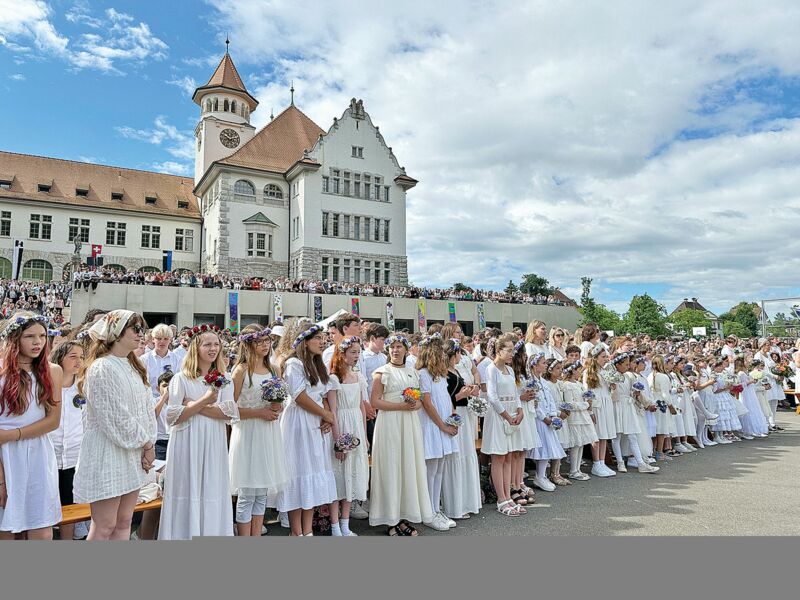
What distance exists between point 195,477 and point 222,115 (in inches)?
2022

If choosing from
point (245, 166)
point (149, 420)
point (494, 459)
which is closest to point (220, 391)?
point (149, 420)

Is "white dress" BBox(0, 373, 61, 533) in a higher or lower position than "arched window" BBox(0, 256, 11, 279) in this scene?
lower

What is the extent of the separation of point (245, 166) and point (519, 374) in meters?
38.4

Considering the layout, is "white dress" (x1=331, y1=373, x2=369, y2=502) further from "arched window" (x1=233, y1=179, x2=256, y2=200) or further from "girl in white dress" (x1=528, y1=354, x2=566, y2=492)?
"arched window" (x1=233, y1=179, x2=256, y2=200)

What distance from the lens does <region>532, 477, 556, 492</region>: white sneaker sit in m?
7.77

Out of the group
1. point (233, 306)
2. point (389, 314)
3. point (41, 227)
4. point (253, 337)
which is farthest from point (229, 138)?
point (253, 337)

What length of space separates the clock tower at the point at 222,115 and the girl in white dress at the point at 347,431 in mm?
47284

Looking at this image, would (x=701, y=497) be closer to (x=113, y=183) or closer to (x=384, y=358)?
(x=384, y=358)

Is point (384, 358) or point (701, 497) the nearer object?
point (701, 497)

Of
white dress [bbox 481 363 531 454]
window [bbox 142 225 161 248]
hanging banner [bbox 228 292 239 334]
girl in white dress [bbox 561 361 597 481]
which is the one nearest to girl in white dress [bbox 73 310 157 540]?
white dress [bbox 481 363 531 454]

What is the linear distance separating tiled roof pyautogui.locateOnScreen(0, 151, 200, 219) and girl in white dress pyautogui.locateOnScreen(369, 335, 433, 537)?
157 ft

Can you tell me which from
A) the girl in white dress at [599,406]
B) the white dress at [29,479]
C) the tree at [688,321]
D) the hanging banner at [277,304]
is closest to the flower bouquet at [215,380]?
the white dress at [29,479]

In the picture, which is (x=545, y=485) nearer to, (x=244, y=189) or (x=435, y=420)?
(x=435, y=420)

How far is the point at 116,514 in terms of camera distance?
395cm
